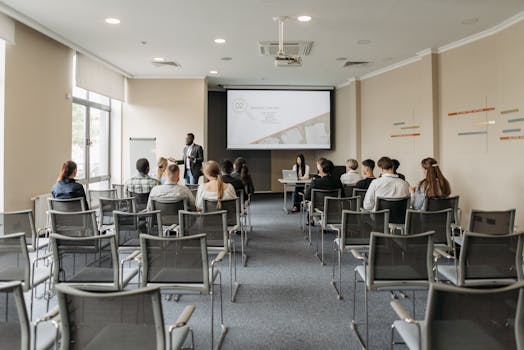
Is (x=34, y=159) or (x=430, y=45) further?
(x=430, y=45)

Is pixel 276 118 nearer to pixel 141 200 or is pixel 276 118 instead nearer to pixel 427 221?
pixel 141 200

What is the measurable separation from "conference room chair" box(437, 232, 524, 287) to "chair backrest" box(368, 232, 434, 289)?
0.22 metres

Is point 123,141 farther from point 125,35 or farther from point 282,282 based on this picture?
point 282,282

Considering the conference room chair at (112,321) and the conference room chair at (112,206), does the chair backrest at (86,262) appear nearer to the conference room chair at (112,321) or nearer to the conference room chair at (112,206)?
the conference room chair at (112,321)

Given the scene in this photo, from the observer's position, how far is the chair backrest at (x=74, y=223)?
3328 millimetres

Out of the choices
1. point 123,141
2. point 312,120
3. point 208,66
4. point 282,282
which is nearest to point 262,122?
point 312,120

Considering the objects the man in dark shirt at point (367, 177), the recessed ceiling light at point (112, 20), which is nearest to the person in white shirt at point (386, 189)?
the man in dark shirt at point (367, 177)

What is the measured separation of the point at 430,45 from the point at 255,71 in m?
3.82

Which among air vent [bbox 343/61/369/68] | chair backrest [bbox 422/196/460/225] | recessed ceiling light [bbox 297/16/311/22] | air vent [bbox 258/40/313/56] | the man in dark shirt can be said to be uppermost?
air vent [bbox 343/61/369/68]

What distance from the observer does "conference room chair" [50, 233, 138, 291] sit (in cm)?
244

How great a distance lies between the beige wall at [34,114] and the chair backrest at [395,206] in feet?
16.4

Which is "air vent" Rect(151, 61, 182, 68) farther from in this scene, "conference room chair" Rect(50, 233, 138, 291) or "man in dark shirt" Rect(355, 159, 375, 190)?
"conference room chair" Rect(50, 233, 138, 291)

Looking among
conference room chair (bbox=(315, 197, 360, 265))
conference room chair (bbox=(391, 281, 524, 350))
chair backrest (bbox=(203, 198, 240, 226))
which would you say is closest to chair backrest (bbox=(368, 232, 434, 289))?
conference room chair (bbox=(391, 281, 524, 350))

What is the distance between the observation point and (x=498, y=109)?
5.94 metres
